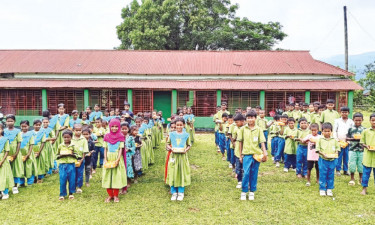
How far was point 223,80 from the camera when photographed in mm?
15945

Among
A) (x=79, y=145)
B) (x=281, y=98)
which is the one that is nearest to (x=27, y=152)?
(x=79, y=145)

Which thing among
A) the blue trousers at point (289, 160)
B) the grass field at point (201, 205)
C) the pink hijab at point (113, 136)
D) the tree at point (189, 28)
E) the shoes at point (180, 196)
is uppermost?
the tree at point (189, 28)

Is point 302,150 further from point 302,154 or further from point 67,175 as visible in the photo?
point 67,175

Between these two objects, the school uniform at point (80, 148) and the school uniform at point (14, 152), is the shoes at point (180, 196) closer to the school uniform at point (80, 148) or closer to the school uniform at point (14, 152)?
the school uniform at point (80, 148)

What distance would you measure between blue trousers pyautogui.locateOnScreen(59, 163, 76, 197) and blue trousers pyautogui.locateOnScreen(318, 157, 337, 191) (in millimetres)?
4522

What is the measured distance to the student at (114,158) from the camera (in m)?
5.10

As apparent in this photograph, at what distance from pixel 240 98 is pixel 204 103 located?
76.2 inches

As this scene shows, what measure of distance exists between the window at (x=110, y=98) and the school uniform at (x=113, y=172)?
1073 cm

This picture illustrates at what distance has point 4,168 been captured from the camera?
5.20 metres

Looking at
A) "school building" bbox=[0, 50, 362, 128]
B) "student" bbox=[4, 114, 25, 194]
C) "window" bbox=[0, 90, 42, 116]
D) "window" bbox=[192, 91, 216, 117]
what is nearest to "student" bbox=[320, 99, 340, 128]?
"student" bbox=[4, 114, 25, 194]

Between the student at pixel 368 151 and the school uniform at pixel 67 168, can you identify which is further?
the student at pixel 368 151

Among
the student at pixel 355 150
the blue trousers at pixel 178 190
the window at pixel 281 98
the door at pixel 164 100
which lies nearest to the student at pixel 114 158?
the blue trousers at pixel 178 190

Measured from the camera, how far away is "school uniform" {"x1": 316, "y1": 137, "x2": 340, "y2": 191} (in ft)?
17.5

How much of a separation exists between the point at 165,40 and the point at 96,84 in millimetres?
11871
